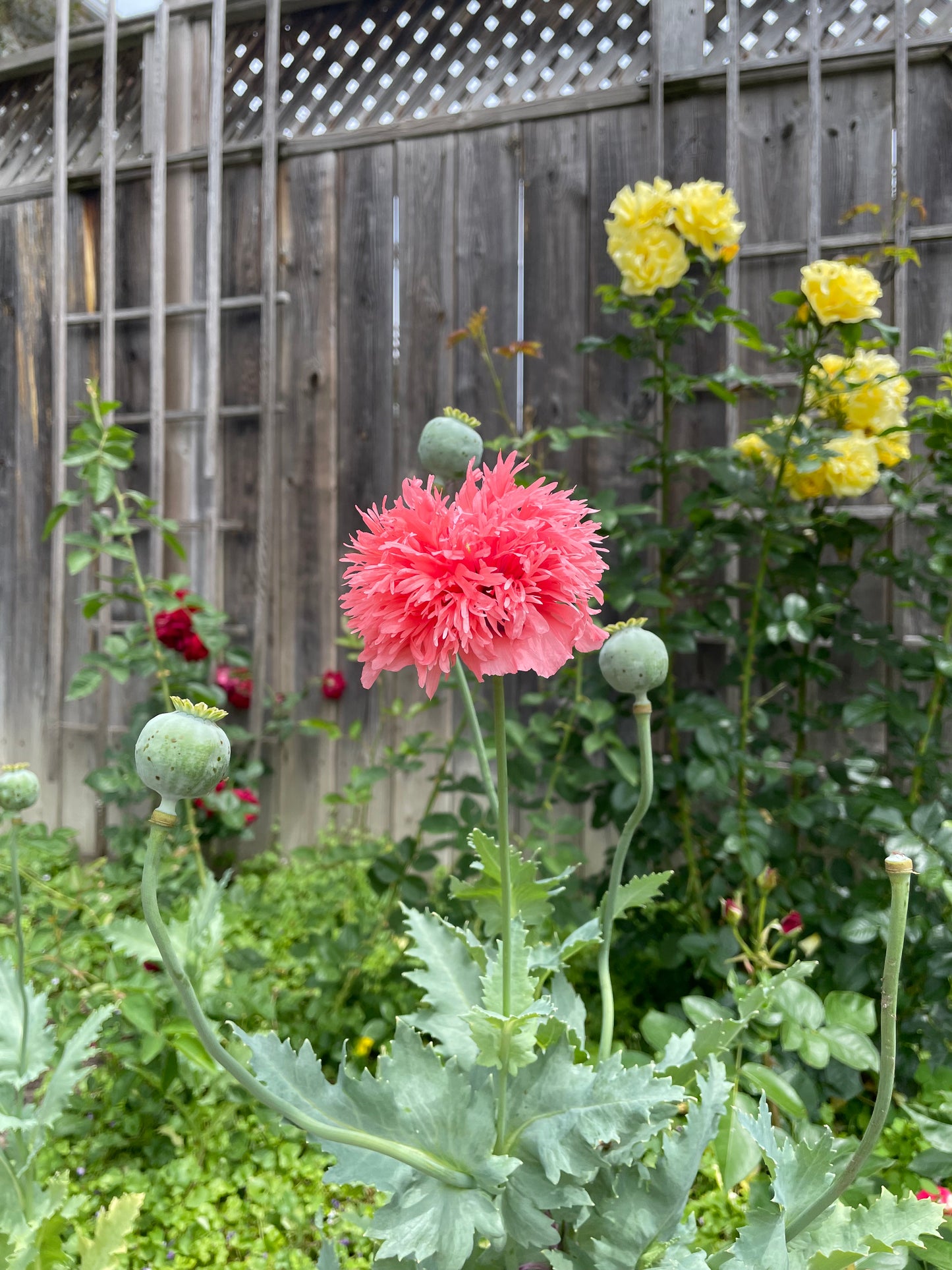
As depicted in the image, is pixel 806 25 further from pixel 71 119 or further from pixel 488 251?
pixel 71 119

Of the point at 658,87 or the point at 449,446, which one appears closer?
the point at 449,446

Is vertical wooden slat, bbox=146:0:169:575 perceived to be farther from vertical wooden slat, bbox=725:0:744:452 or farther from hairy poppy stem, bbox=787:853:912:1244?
hairy poppy stem, bbox=787:853:912:1244

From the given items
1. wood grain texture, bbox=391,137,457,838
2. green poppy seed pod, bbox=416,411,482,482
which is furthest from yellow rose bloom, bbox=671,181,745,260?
green poppy seed pod, bbox=416,411,482,482

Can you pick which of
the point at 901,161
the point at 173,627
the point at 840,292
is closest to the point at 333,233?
the point at 173,627

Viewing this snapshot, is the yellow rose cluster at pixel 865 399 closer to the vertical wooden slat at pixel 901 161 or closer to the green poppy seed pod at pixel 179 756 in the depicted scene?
the vertical wooden slat at pixel 901 161

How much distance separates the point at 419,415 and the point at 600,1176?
6.44 feet

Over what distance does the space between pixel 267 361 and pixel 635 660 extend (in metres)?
2.10

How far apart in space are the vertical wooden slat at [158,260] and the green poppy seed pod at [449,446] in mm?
2004

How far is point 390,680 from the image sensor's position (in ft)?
7.65

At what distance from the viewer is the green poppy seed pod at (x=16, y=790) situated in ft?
2.88

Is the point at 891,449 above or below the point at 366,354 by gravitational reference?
below

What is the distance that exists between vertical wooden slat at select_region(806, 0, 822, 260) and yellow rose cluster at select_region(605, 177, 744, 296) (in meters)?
0.41

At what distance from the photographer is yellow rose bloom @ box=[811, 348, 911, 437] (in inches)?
58.7

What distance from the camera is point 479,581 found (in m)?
0.56
